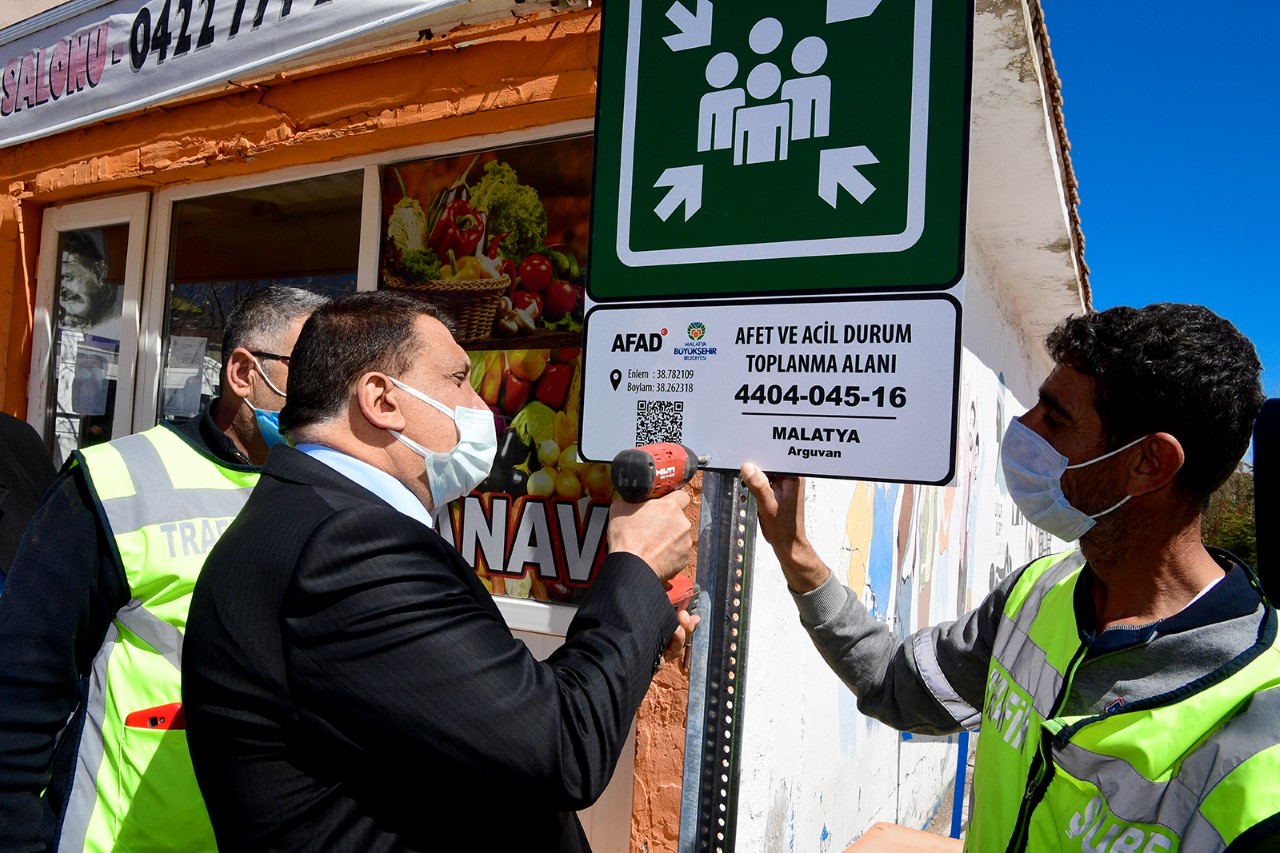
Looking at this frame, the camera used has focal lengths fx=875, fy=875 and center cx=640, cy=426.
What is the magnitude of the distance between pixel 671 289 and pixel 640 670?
633 mm

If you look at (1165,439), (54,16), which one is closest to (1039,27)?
(1165,439)

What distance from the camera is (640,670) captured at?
1.32 meters

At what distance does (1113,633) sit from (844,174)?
2.79ft

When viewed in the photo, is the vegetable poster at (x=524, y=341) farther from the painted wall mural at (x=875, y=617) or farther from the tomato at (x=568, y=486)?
the painted wall mural at (x=875, y=617)

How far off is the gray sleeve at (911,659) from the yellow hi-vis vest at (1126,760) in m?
0.24

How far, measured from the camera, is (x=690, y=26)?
4.95ft

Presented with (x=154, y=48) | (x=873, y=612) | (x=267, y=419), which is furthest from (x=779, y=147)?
(x=154, y=48)

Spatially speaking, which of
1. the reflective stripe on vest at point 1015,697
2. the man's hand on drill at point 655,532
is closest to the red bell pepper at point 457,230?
the man's hand on drill at point 655,532

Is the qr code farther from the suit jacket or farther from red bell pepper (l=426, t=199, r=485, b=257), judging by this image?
red bell pepper (l=426, t=199, r=485, b=257)

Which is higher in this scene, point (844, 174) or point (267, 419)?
point (844, 174)

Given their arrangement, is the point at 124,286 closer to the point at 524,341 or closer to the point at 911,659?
the point at 524,341

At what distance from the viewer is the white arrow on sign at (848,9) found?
135 centimetres

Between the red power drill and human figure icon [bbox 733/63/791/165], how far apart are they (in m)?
0.49

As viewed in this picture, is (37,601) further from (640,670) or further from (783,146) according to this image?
(783,146)
